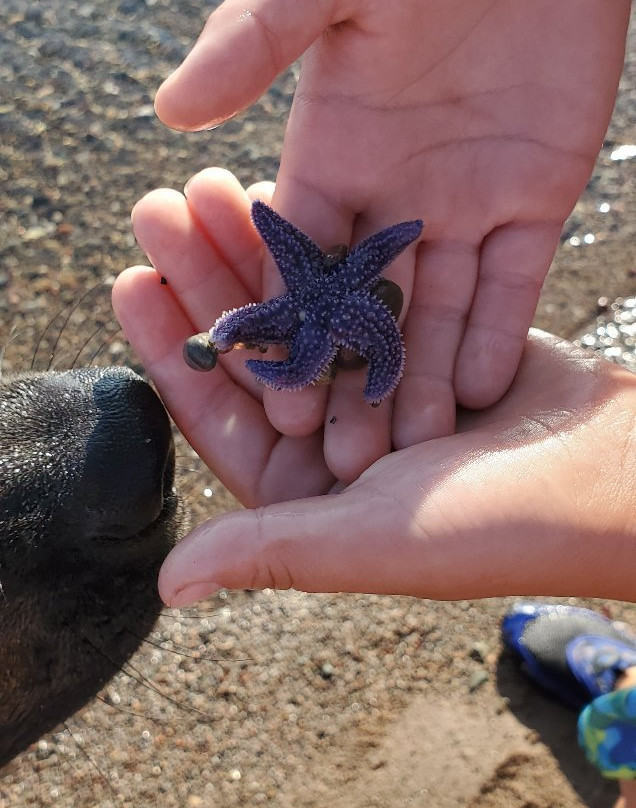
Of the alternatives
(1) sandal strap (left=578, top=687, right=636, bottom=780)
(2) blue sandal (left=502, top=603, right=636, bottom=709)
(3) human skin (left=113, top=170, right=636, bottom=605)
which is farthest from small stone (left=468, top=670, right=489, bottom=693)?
(3) human skin (left=113, top=170, right=636, bottom=605)

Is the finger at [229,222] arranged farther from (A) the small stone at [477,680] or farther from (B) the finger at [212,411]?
(A) the small stone at [477,680]

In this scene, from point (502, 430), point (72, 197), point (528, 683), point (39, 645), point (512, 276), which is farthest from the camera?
point (72, 197)

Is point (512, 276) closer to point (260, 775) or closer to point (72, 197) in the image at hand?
point (260, 775)

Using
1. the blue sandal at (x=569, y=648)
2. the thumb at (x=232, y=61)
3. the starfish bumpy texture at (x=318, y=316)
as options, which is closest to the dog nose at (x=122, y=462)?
the starfish bumpy texture at (x=318, y=316)

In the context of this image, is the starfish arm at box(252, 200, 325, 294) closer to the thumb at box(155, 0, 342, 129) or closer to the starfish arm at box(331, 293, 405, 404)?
the starfish arm at box(331, 293, 405, 404)

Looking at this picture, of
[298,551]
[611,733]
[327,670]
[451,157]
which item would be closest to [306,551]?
[298,551]

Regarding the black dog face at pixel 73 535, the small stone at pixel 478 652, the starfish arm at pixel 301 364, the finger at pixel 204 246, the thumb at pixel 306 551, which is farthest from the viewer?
the small stone at pixel 478 652

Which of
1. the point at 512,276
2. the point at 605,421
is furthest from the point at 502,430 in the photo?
the point at 512,276
